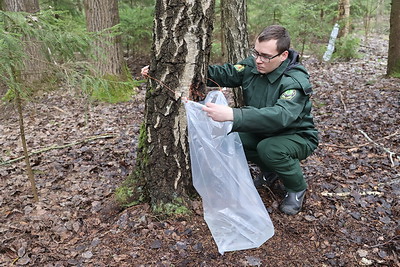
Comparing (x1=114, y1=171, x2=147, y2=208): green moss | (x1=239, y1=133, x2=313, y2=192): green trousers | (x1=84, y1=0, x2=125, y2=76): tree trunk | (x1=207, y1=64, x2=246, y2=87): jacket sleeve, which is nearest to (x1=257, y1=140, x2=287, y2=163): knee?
(x1=239, y1=133, x2=313, y2=192): green trousers

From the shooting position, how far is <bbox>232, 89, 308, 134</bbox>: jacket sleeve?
2293 mm

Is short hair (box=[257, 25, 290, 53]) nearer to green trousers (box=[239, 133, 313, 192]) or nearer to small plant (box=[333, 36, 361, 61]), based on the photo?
green trousers (box=[239, 133, 313, 192])

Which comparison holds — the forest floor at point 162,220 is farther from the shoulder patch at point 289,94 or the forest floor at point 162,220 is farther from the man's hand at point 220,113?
the shoulder patch at point 289,94

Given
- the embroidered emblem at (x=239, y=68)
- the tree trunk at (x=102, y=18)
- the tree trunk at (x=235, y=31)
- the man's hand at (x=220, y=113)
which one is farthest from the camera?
the tree trunk at (x=102, y=18)

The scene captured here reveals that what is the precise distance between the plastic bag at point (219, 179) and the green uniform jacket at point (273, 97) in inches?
11.9

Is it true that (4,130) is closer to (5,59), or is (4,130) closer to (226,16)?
(5,59)

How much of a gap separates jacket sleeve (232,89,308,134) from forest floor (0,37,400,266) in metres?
0.91

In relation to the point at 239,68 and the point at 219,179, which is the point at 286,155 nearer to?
the point at 219,179

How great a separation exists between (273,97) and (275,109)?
0.35 metres

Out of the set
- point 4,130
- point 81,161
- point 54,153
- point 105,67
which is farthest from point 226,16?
point 4,130

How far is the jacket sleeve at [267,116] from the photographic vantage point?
2.29 meters

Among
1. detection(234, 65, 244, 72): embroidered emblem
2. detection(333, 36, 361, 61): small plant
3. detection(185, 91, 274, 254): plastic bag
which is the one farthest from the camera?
detection(333, 36, 361, 61): small plant

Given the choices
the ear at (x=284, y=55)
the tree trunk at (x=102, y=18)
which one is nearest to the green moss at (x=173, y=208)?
the ear at (x=284, y=55)

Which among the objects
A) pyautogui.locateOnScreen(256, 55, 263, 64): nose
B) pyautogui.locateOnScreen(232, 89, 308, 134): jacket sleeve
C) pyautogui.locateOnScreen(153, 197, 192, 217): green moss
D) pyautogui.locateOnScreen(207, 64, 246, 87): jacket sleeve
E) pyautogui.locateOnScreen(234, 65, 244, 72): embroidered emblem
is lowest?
pyautogui.locateOnScreen(153, 197, 192, 217): green moss
